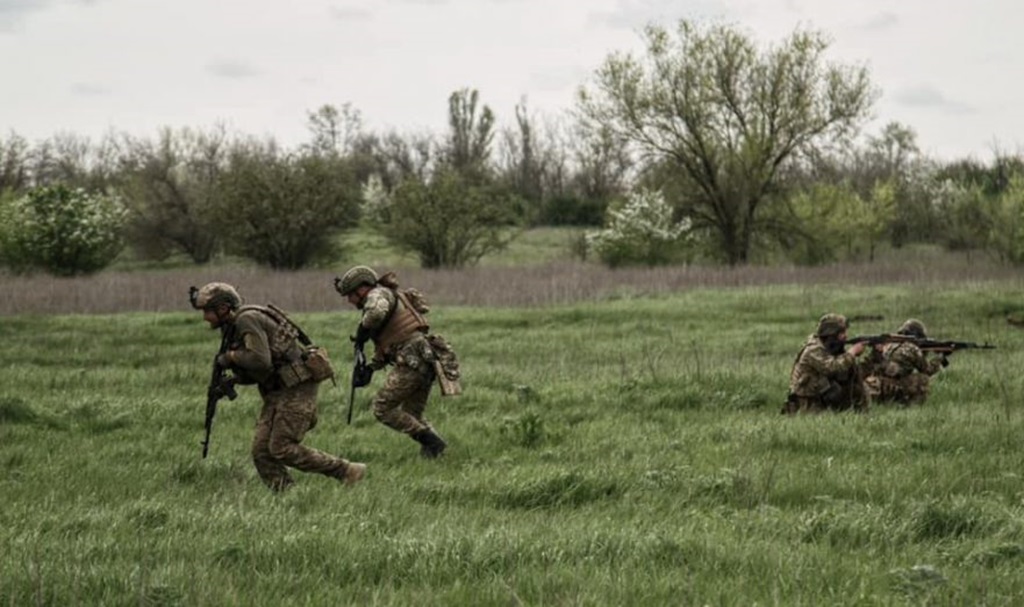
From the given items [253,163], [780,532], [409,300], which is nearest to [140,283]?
[253,163]

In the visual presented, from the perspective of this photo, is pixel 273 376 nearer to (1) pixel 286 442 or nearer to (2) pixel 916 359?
(1) pixel 286 442

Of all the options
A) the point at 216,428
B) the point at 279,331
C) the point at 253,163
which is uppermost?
the point at 253,163

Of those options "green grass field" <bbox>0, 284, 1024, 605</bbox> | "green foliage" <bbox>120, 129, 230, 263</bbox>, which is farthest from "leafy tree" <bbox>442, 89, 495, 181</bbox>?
"green grass field" <bbox>0, 284, 1024, 605</bbox>

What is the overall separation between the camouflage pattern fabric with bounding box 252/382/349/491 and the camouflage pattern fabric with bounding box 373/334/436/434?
3.84ft

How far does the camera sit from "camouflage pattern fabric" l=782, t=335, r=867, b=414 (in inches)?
423

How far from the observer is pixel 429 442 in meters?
9.14

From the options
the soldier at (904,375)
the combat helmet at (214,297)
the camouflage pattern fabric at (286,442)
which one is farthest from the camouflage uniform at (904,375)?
the combat helmet at (214,297)

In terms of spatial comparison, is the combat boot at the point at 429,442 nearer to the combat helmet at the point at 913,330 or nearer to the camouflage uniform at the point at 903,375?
the camouflage uniform at the point at 903,375

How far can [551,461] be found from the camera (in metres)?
8.77

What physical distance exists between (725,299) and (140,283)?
54.0 ft

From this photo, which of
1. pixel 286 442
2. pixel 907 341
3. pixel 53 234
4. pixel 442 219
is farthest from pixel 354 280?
pixel 53 234

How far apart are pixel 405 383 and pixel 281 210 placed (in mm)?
32336

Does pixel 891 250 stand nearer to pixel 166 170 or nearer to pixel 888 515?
pixel 166 170

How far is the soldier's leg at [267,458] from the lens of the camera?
7910 mm
